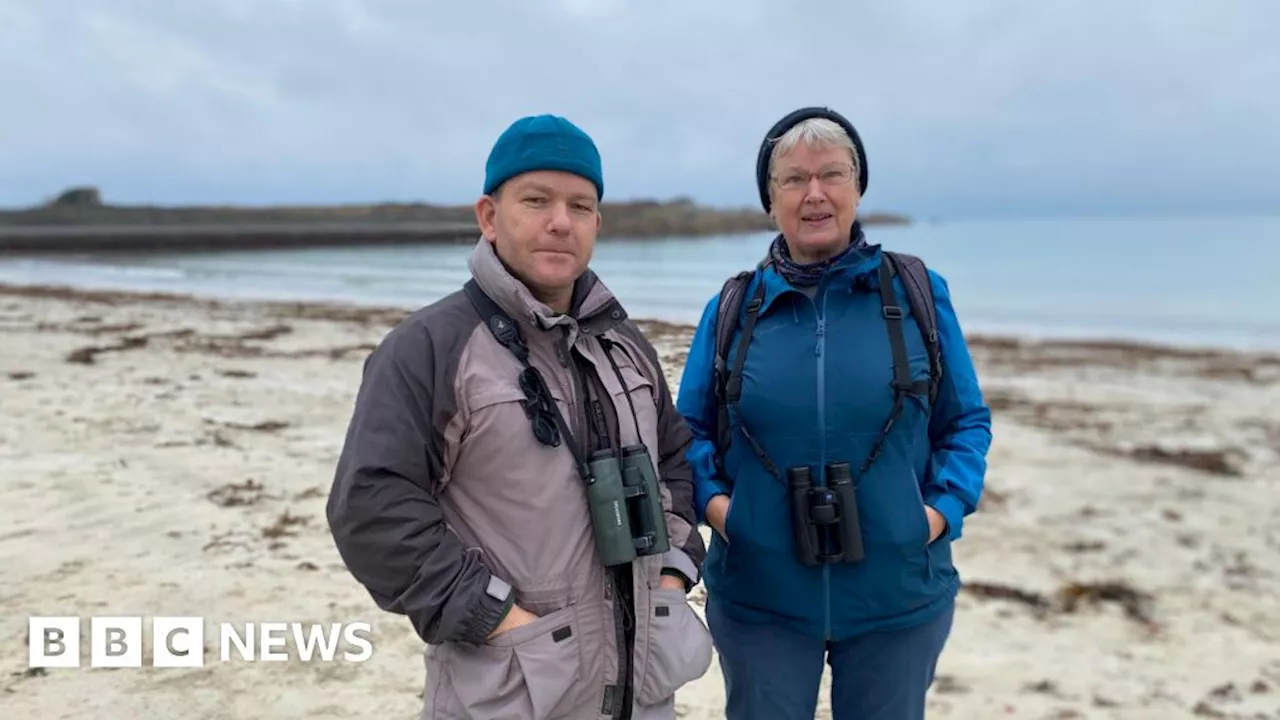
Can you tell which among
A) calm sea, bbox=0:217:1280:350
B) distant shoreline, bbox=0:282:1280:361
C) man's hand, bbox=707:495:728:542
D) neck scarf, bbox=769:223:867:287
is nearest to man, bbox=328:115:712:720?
man's hand, bbox=707:495:728:542

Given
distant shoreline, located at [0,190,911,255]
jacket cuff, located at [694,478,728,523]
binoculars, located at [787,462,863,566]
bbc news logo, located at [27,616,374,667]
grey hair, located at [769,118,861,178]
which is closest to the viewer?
binoculars, located at [787,462,863,566]

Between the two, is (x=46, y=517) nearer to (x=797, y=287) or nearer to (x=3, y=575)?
(x=3, y=575)

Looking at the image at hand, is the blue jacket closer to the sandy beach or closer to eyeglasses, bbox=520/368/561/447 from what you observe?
eyeglasses, bbox=520/368/561/447

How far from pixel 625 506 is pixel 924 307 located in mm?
902

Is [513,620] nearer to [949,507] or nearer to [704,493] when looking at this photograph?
[704,493]

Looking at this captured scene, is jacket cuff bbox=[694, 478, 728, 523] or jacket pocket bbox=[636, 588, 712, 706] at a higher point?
jacket cuff bbox=[694, 478, 728, 523]

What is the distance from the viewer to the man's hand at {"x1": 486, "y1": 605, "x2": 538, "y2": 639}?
65.0 inches

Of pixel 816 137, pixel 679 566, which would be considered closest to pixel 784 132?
pixel 816 137

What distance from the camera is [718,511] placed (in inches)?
86.3

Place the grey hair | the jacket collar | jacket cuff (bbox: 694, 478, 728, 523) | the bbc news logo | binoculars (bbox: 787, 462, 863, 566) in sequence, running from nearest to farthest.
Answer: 1. the jacket collar
2. binoculars (bbox: 787, 462, 863, 566)
3. the grey hair
4. jacket cuff (bbox: 694, 478, 728, 523)
5. the bbc news logo

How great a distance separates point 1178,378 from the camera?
542 inches

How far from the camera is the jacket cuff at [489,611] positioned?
160cm

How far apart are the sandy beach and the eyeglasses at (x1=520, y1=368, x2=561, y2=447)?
145 centimetres

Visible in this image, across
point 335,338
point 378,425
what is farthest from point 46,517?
point 335,338
